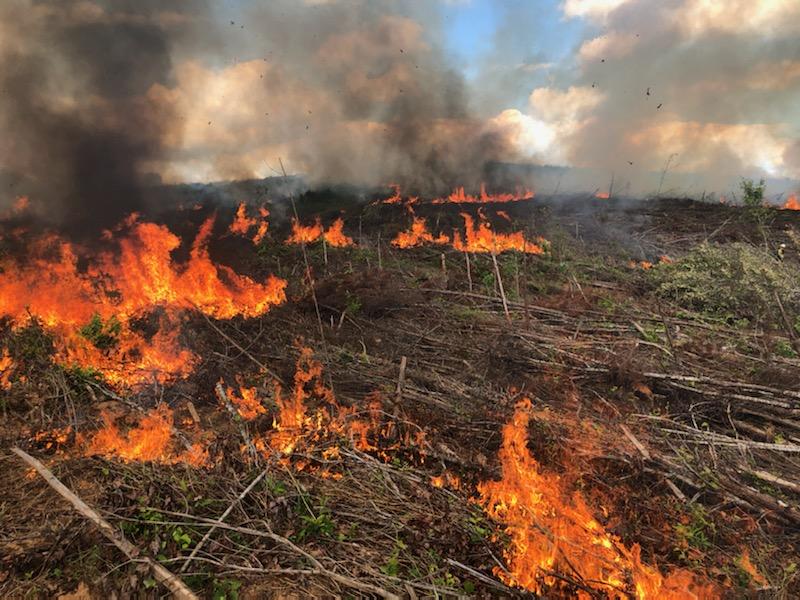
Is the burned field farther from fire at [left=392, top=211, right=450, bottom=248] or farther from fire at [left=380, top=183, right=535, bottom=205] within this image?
fire at [left=380, top=183, right=535, bottom=205]

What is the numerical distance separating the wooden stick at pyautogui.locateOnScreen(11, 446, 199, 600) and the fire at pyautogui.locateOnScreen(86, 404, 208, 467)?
647mm

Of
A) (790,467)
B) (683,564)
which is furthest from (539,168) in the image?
(683,564)

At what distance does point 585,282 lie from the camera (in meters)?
11.0

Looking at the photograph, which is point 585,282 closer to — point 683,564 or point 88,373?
point 683,564

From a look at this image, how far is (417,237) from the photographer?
45.9ft

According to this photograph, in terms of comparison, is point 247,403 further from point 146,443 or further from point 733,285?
point 733,285

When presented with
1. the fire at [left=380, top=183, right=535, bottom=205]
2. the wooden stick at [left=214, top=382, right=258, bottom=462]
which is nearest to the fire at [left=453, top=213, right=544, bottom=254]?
the fire at [left=380, top=183, right=535, bottom=205]

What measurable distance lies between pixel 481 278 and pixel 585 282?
275 cm

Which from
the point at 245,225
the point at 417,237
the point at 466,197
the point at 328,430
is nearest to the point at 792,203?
the point at 466,197

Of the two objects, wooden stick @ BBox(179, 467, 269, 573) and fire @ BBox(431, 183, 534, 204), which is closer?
wooden stick @ BBox(179, 467, 269, 573)

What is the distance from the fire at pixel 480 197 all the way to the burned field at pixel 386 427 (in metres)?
7.91

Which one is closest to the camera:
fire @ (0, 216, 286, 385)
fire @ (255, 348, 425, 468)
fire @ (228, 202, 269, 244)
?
fire @ (255, 348, 425, 468)

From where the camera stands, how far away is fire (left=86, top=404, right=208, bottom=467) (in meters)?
4.46

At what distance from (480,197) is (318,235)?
871 centimetres
